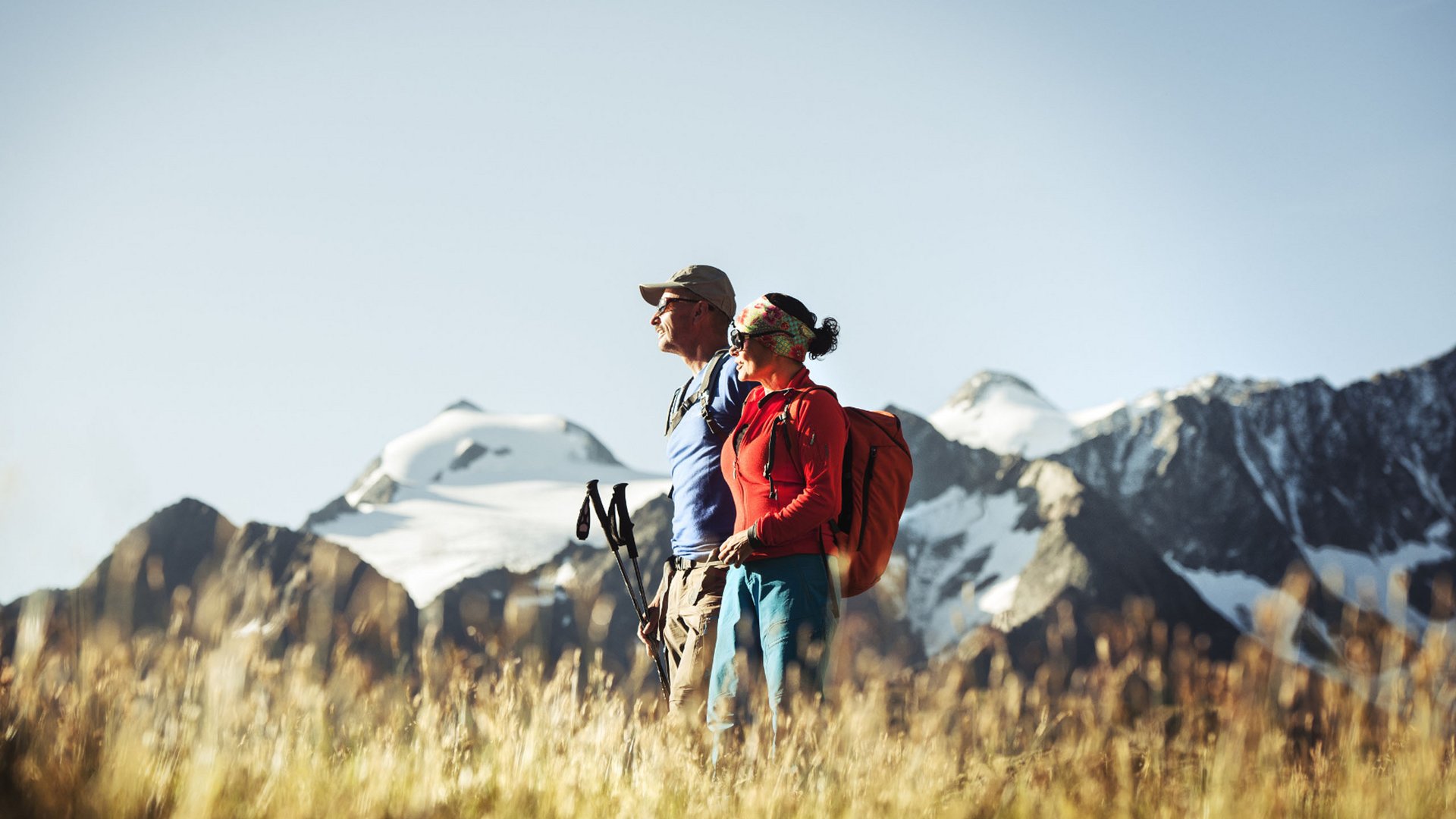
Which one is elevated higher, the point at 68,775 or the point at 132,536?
the point at 132,536

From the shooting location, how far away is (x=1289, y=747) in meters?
4.29

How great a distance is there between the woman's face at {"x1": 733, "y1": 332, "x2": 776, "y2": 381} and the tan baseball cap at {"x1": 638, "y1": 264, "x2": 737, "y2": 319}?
658 mm

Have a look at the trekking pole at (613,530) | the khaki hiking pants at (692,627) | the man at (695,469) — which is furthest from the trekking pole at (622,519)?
the khaki hiking pants at (692,627)

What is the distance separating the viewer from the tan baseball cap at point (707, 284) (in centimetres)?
486

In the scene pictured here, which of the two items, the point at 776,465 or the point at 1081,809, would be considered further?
the point at 776,465

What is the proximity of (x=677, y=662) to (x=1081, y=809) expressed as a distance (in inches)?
69.5

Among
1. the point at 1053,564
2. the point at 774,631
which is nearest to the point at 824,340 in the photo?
the point at 774,631

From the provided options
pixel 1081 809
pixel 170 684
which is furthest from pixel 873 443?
pixel 170 684

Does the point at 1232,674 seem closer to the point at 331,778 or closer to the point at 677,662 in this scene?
the point at 677,662

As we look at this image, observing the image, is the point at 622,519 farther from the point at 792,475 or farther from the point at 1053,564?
the point at 1053,564

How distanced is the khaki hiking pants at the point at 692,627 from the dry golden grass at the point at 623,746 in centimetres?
24

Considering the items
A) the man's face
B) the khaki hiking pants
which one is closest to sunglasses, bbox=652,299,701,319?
the man's face

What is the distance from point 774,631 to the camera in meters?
3.88

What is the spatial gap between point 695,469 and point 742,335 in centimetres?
66
